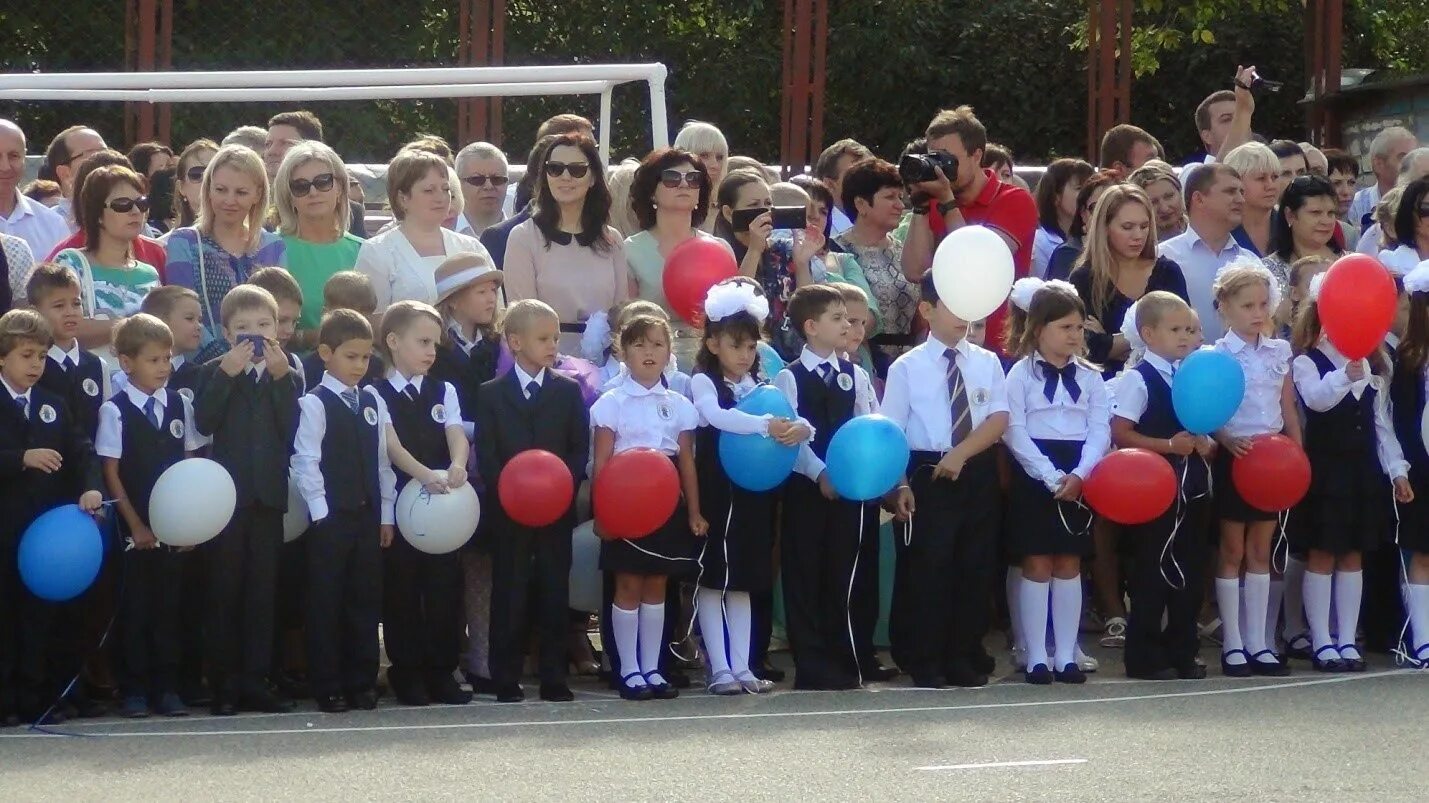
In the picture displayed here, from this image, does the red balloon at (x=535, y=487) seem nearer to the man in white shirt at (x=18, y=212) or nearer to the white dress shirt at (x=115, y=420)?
the white dress shirt at (x=115, y=420)

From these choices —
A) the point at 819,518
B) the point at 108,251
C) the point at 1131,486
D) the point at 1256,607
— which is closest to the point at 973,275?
the point at 1131,486

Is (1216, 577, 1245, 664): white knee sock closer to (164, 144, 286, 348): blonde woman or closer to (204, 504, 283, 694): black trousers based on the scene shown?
(204, 504, 283, 694): black trousers

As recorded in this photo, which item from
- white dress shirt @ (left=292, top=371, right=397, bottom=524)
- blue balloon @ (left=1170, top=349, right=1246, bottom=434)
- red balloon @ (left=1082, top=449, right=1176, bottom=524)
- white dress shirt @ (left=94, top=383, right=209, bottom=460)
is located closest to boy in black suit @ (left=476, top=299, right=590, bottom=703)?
white dress shirt @ (left=292, top=371, right=397, bottom=524)

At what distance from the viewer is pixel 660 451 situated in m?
7.94

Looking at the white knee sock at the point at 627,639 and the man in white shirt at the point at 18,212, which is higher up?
the man in white shirt at the point at 18,212

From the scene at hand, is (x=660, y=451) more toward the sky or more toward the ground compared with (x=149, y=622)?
more toward the sky

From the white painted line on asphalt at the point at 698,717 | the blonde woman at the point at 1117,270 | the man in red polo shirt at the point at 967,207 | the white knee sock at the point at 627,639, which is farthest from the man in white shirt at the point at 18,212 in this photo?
the blonde woman at the point at 1117,270

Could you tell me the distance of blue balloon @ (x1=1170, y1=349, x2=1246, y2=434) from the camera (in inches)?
322

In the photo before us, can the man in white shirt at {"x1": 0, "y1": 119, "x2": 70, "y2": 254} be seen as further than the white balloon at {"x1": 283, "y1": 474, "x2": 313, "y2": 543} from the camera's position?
Yes

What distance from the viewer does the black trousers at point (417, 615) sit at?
7.84m

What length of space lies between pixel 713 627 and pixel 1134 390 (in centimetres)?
186

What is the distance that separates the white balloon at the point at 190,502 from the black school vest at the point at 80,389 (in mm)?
364

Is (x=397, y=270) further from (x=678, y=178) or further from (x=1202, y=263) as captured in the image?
(x=1202, y=263)

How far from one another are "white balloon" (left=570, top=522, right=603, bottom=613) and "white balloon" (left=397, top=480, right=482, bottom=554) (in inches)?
23.9
